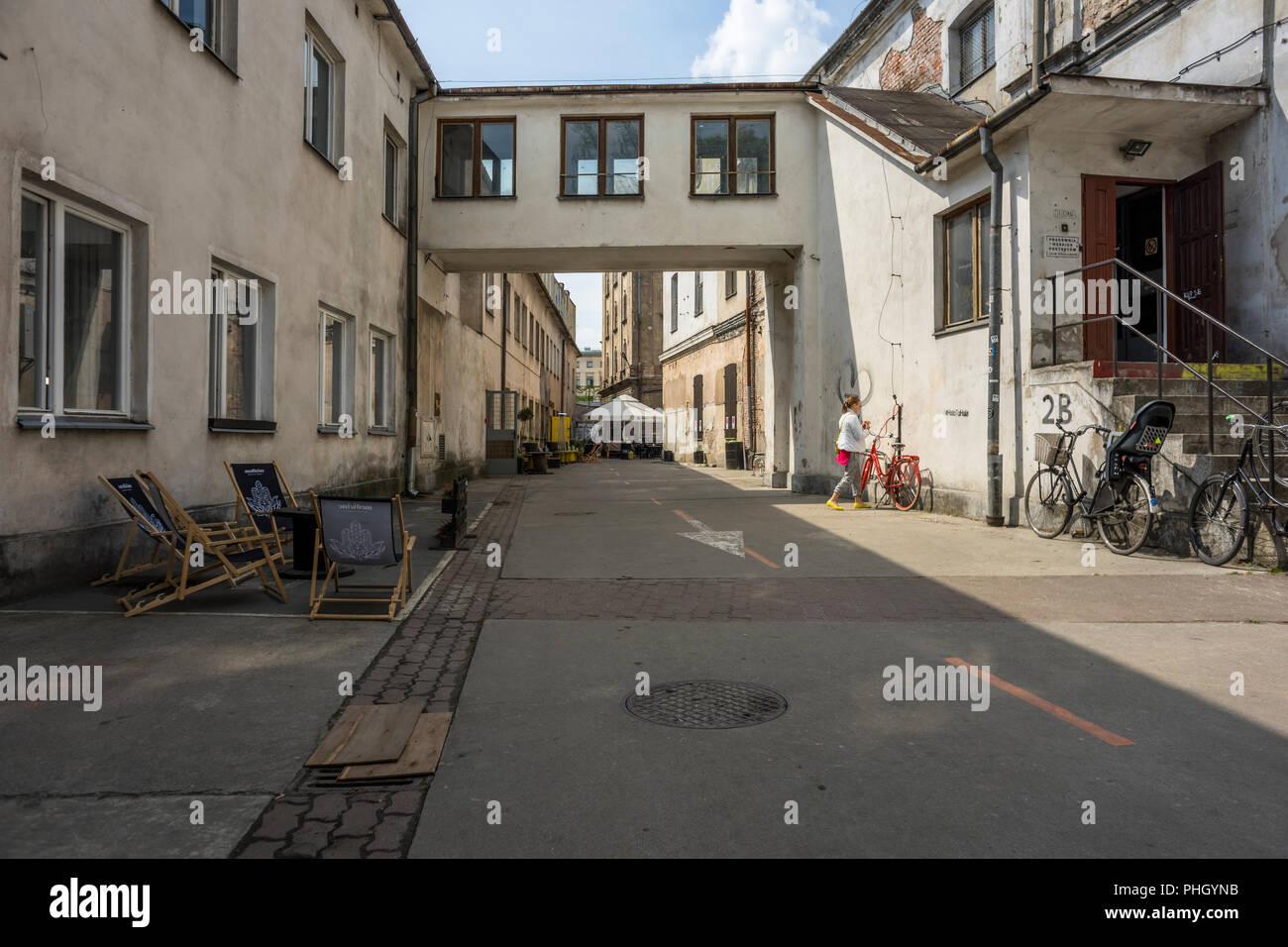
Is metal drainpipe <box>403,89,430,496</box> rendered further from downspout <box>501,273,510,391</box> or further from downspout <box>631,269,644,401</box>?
downspout <box>631,269,644,401</box>

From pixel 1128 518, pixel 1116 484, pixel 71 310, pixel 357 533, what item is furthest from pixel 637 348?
pixel 357 533

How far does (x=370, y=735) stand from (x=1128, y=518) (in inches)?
305

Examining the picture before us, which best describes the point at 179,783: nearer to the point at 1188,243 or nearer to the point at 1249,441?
the point at 1249,441

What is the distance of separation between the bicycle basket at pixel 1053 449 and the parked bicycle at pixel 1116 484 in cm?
1

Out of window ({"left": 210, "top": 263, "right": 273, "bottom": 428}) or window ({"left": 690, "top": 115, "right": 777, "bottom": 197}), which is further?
window ({"left": 690, "top": 115, "right": 777, "bottom": 197})

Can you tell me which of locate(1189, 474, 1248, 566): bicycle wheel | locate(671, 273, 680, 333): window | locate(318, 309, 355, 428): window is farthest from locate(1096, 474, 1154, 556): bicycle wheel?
locate(671, 273, 680, 333): window

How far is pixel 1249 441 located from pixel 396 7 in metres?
13.2

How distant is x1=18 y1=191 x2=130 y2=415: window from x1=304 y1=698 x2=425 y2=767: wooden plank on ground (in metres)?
4.12

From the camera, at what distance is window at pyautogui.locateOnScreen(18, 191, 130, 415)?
6.45 meters

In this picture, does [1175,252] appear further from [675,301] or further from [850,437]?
[675,301]

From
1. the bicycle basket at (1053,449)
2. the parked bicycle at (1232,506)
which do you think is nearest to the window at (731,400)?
the bicycle basket at (1053,449)

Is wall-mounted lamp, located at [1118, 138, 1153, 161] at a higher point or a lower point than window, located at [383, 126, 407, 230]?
lower
